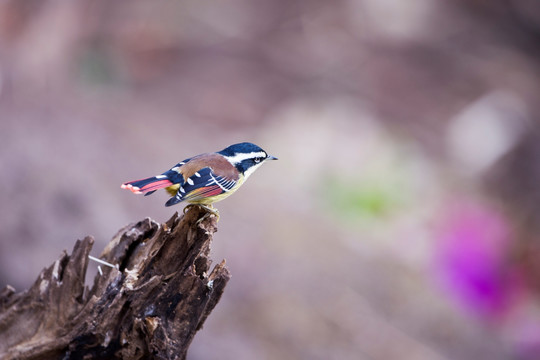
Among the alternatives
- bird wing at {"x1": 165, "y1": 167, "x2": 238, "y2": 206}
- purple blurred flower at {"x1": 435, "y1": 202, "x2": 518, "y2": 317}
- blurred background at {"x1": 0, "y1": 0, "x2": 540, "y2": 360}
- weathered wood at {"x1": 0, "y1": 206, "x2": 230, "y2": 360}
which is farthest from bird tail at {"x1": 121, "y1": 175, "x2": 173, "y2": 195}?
Result: purple blurred flower at {"x1": 435, "y1": 202, "x2": 518, "y2": 317}

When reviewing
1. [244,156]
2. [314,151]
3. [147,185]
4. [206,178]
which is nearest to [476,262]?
[314,151]

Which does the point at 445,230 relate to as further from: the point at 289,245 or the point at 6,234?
the point at 6,234

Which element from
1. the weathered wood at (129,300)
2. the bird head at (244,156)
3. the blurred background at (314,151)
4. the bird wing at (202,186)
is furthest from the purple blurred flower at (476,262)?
the weathered wood at (129,300)

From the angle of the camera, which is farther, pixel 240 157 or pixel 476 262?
pixel 476 262

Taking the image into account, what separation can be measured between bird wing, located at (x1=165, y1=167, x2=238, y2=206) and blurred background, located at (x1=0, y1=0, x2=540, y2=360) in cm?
311

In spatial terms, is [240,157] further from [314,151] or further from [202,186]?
[314,151]

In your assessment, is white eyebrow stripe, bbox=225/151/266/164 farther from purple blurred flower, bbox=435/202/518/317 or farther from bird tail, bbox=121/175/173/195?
purple blurred flower, bbox=435/202/518/317

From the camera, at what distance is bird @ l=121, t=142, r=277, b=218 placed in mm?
3730

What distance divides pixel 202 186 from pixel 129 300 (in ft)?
2.66

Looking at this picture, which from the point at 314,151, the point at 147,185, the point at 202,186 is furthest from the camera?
the point at 314,151

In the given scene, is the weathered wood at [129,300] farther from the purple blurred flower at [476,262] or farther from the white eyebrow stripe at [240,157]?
the purple blurred flower at [476,262]

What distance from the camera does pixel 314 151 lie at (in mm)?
10445

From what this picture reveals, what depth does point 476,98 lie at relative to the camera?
12.6 meters

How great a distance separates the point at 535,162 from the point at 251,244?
6074 millimetres
